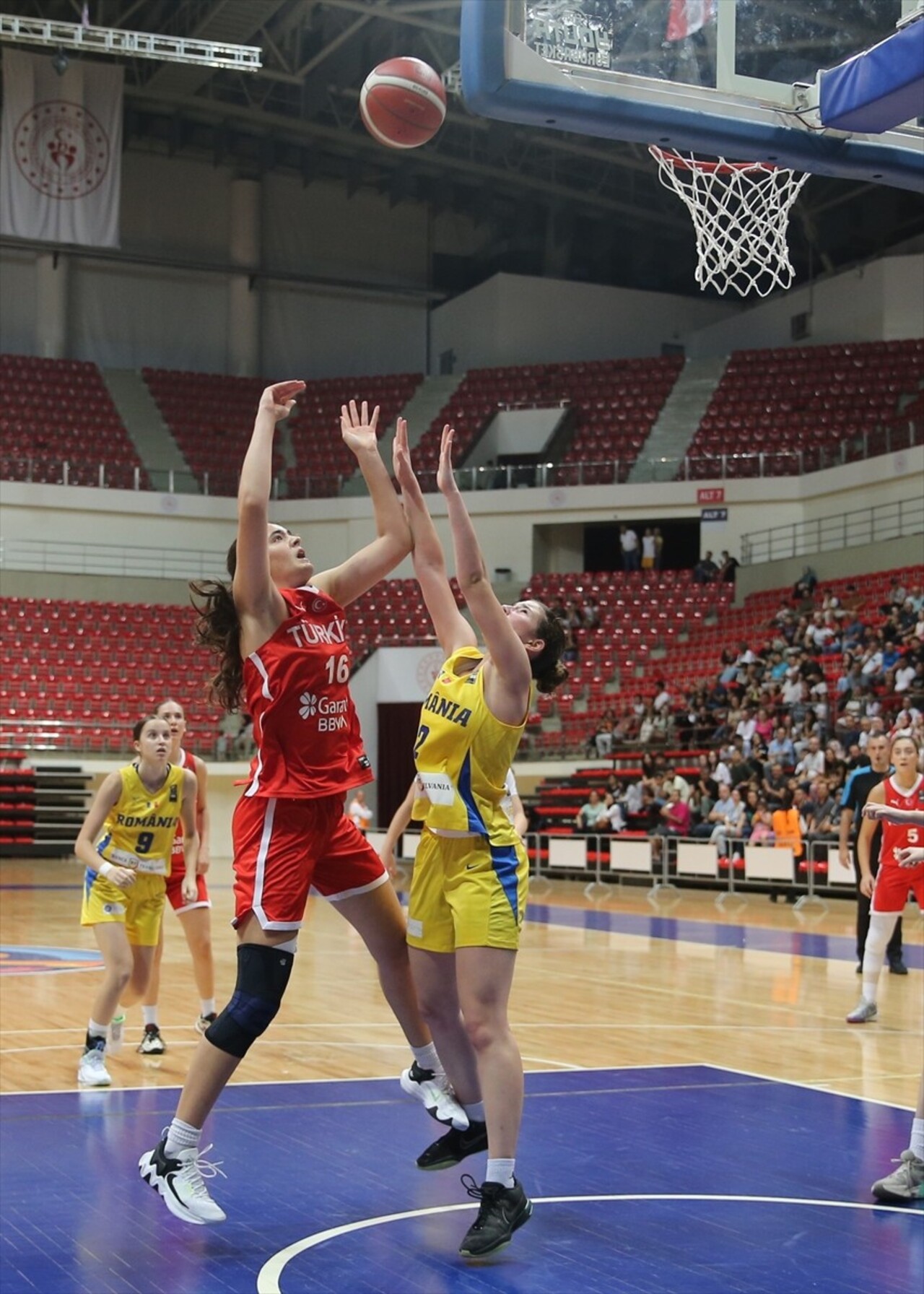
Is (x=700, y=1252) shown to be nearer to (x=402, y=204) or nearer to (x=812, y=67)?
(x=812, y=67)

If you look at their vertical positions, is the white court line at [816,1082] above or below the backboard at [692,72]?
below

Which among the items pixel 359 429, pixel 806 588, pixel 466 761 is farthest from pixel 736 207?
pixel 806 588

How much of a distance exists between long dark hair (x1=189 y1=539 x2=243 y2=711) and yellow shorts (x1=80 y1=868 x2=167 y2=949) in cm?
295

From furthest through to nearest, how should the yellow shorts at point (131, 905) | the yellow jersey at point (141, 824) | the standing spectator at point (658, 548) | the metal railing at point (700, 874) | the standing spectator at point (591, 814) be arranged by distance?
1. the standing spectator at point (658, 548)
2. the standing spectator at point (591, 814)
3. the metal railing at point (700, 874)
4. the yellow jersey at point (141, 824)
5. the yellow shorts at point (131, 905)

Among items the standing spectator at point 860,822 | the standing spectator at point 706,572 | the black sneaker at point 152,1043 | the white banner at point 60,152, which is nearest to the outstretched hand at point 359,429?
the black sneaker at point 152,1043

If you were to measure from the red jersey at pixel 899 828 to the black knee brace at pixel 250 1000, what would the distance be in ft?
19.0

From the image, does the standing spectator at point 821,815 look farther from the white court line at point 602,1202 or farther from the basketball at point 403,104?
the white court line at point 602,1202

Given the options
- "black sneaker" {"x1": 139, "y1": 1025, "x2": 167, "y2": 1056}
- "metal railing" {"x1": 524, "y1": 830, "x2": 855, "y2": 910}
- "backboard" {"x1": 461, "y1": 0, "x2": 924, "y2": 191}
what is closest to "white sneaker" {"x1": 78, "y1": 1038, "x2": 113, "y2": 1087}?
"black sneaker" {"x1": 139, "y1": 1025, "x2": 167, "y2": 1056}

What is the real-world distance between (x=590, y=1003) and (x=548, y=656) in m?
Answer: 6.10

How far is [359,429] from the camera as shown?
17.2 feet

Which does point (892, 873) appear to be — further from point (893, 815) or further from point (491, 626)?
point (491, 626)

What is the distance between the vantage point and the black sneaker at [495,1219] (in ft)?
15.5

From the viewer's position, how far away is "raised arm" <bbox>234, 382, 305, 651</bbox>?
4652 millimetres

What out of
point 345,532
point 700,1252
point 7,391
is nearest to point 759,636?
point 345,532
